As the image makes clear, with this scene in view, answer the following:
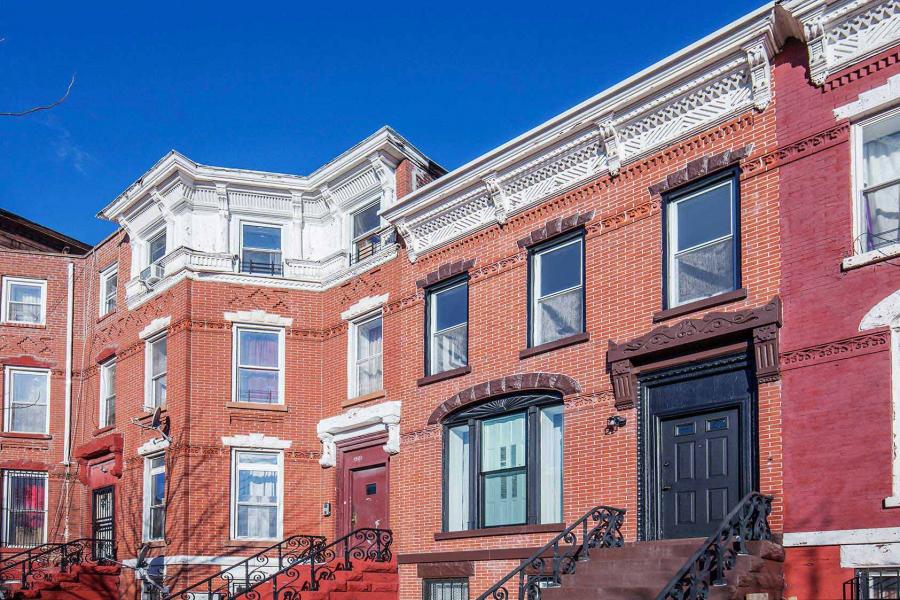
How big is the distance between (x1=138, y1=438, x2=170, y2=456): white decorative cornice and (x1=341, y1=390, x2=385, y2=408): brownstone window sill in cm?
376

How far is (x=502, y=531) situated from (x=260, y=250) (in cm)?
921

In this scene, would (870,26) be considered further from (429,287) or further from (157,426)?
(157,426)

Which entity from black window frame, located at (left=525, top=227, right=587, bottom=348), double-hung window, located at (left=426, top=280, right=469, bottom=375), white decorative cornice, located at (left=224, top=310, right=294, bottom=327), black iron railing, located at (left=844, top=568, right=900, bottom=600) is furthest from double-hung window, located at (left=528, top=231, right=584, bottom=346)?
white decorative cornice, located at (left=224, top=310, right=294, bottom=327)

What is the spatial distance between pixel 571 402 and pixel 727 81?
5.12 metres

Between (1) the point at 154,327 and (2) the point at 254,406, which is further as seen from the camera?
(1) the point at 154,327

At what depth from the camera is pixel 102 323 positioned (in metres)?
27.6

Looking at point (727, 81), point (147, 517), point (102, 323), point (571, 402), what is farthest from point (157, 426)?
point (727, 81)

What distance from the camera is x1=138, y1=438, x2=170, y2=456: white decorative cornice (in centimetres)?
2339

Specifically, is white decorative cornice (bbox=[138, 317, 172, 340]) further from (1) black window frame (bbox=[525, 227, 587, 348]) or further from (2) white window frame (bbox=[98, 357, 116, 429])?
(1) black window frame (bbox=[525, 227, 587, 348])

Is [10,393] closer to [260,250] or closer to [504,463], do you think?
[260,250]

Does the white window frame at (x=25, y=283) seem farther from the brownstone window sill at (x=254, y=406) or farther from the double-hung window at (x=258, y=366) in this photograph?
the brownstone window sill at (x=254, y=406)

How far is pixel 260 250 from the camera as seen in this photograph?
80.1ft

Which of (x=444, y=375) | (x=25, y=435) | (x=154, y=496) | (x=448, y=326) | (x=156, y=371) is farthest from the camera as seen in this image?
(x=25, y=435)

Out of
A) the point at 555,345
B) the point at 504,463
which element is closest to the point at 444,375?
the point at 504,463
